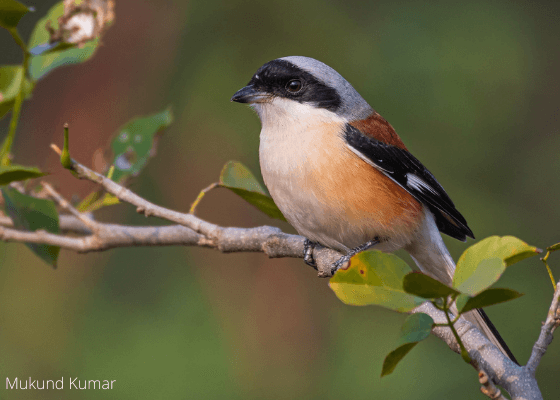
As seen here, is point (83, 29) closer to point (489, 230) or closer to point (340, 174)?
point (340, 174)

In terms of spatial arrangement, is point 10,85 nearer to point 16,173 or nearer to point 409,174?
point 16,173

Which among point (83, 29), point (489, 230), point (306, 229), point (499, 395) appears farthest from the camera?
point (489, 230)

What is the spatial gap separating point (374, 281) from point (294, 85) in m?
1.35

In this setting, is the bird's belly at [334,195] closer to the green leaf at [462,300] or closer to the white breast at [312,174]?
the white breast at [312,174]

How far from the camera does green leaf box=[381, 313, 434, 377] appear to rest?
104cm

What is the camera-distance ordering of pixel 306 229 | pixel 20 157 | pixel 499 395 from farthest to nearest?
pixel 20 157, pixel 306 229, pixel 499 395

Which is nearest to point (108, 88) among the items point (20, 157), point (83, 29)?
point (20, 157)

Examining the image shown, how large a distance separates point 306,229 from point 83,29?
114cm

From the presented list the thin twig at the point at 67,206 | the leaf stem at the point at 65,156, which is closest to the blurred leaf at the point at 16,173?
the leaf stem at the point at 65,156

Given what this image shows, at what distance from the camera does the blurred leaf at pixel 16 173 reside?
56.1 inches

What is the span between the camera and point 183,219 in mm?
1811

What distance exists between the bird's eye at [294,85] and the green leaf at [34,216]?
1.09 metres

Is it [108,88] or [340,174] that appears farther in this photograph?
[108,88]

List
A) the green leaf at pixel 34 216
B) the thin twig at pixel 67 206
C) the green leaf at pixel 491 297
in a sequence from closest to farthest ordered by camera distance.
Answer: the green leaf at pixel 491 297 < the green leaf at pixel 34 216 < the thin twig at pixel 67 206
